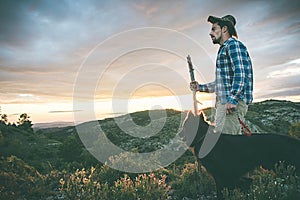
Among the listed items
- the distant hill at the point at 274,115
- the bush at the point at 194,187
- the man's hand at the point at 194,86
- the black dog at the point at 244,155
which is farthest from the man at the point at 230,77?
the distant hill at the point at 274,115

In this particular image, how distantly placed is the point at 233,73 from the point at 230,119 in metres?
0.73

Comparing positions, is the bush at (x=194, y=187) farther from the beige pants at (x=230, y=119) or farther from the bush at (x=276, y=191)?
the beige pants at (x=230, y=119)

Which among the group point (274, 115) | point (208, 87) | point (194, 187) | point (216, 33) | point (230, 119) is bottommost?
point (194, 187)

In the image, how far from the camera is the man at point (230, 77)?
3.86 m

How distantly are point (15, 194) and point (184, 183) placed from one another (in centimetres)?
393

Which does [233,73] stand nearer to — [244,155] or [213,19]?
[213,19]

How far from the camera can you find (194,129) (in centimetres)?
457

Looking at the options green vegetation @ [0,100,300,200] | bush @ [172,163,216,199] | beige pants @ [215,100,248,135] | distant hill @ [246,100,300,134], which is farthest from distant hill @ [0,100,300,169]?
beige pants @ [215,100,248,135]

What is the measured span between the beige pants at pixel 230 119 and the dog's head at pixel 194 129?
38cm

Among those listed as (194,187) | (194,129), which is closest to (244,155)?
(194,129)

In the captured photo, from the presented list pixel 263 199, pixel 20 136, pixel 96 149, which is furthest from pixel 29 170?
pixel 20 136

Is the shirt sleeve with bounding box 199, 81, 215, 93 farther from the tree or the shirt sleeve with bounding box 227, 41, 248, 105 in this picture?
the tree

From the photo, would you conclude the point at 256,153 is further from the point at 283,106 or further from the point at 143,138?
the point at 283,106

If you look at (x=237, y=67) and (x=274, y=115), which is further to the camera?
(x=274, y=115)
